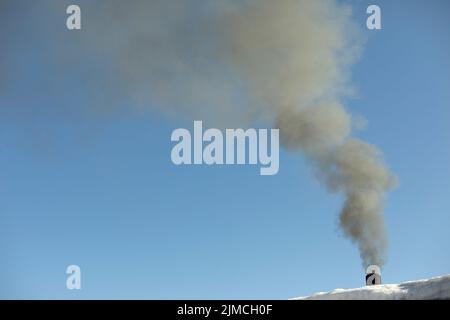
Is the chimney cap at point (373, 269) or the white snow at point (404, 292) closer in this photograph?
the white snow at point (404, 292)

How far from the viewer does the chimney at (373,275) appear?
1860 inches

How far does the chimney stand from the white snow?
1539 centimetres

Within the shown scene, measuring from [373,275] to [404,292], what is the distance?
18.8 meters

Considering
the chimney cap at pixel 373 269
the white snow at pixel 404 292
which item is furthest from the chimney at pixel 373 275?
the white snow at pixel 404 292

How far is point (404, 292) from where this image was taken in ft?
97.8

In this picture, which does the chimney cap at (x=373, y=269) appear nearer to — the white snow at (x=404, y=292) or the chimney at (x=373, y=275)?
the chimney at (x=373, y=275)

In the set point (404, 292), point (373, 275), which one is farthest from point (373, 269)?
point (404, 292)

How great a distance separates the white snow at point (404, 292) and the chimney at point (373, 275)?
606 inches

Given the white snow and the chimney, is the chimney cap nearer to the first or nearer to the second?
the chimney

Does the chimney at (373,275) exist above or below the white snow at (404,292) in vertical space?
below
